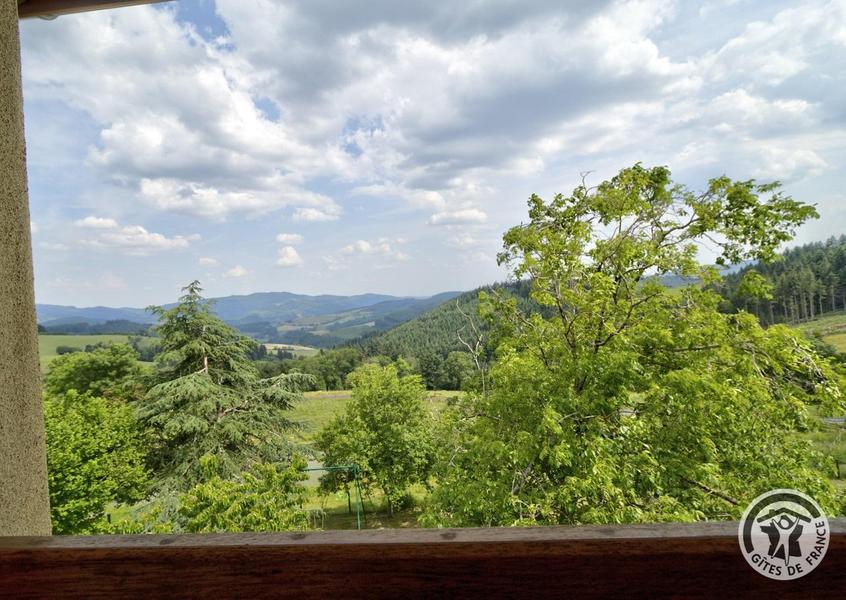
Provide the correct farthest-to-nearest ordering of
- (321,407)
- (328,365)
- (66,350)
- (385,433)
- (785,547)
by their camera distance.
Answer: (66,350) → (321,407) → (328,365) → (385,433) → (785,547)

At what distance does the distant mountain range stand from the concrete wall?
368 inches

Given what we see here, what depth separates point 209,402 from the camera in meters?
7.70

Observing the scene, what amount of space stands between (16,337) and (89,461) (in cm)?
911

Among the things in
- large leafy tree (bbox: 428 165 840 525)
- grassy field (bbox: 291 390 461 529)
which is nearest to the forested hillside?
grassy field (bbox: 291 390 461 529)

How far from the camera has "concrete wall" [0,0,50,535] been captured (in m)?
0.71

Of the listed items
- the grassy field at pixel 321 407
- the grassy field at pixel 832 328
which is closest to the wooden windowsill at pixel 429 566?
the grassy field at pixel 832 328

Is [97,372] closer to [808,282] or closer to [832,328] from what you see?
[808,282]

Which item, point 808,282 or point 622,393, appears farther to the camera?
point 808,282

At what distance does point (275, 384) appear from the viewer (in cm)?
815

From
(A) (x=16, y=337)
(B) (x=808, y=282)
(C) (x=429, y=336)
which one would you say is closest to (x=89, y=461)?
(C) (x=429, y=336)

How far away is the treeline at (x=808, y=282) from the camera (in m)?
5.20

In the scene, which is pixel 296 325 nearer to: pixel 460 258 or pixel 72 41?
pixel 460 258

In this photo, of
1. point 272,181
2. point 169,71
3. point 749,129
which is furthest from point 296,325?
point 749,129

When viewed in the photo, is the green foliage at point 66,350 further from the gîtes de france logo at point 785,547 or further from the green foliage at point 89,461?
the gîtes de france logo at point 785,547
